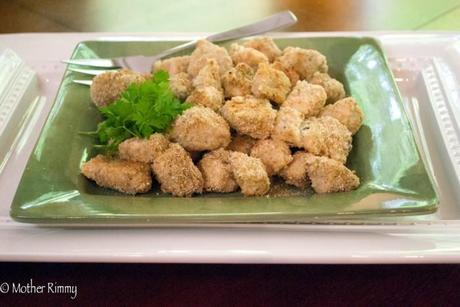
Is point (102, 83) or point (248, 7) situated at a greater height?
point (248, 7)

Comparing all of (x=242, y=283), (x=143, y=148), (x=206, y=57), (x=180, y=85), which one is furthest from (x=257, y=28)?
(x=242, y=283)

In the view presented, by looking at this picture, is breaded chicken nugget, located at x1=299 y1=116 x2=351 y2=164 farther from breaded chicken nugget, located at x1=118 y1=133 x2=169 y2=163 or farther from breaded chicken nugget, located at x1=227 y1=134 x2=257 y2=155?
breaded chicken nugget, located at x1=118 y1=133 x2=169 y2=163

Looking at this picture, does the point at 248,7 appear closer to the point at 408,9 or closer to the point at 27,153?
the point at 408,9

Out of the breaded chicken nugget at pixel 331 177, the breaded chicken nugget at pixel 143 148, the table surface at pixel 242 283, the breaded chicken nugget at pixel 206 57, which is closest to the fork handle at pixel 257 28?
the breaded chicken nugget at pixel 206 57

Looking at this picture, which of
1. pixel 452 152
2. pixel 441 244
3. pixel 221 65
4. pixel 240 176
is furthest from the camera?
pixel 221 65

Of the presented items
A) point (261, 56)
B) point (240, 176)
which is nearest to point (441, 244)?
point (240, 176)

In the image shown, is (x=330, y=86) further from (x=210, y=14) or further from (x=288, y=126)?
(x=210, y=14)
